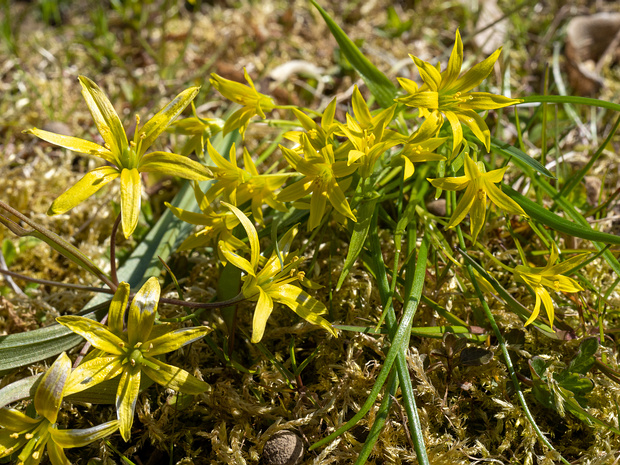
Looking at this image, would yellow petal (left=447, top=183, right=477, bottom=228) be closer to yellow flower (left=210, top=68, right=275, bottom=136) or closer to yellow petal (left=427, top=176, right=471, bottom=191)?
yellow petal (left=427, top=176, right=471, bottom=191)

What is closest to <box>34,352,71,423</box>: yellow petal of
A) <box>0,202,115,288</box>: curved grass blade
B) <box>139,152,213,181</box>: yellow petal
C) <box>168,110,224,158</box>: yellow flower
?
<box>0,202,115,288</box>: curved grass blade

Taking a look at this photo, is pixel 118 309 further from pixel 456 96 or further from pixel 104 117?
pixel 456 96

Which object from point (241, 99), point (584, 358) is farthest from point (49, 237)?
point (584, 358)

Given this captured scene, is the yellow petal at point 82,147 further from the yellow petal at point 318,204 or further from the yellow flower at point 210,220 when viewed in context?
the yellow petal at point 318,204

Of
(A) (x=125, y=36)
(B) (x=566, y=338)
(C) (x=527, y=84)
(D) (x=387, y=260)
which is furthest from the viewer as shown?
(A) (x=125, y=36)

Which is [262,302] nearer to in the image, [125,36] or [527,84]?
[527,84]

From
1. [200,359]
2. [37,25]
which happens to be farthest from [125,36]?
[200,359]
